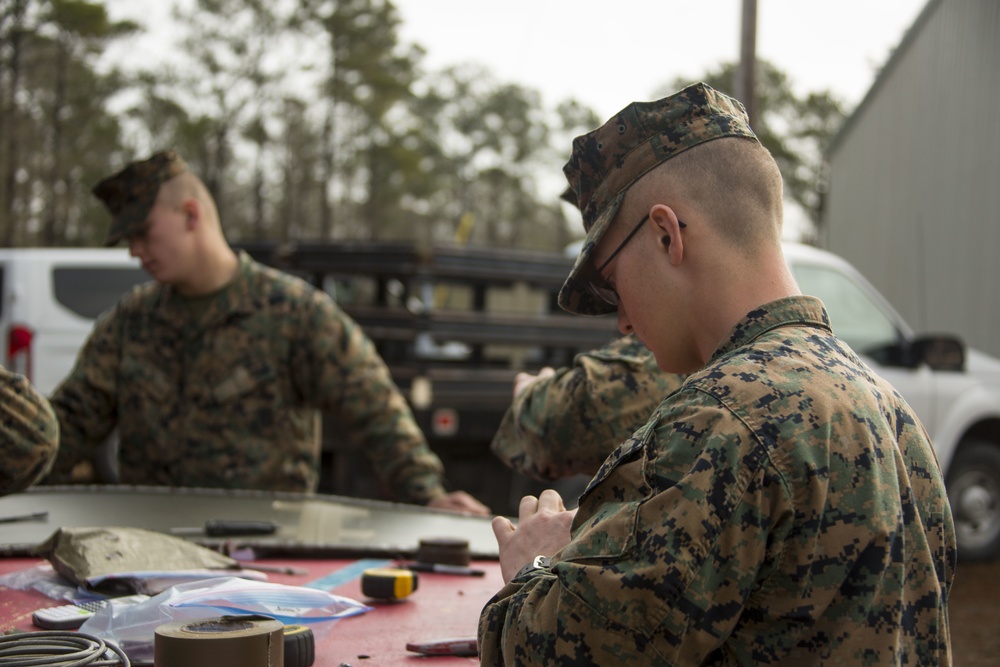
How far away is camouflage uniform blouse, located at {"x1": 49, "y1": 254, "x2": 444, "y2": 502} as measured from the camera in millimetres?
3734

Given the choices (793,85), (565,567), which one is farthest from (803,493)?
(793,85)

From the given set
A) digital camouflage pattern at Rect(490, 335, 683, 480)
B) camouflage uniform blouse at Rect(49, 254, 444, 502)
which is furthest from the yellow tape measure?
camouflage uniform blouse at Rect(49, 254, 444, 502)

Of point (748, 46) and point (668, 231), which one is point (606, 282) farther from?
point (748, 46)

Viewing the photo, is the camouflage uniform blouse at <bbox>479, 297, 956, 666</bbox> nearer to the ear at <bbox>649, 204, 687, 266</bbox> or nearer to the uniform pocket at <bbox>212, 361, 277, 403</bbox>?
the ear at <bbox>649, 204, 687, 266</bbox>

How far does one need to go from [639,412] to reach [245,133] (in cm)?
2626

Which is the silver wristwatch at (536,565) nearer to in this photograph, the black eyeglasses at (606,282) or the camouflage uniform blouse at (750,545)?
the camouflage uniform blouse at (750,545)

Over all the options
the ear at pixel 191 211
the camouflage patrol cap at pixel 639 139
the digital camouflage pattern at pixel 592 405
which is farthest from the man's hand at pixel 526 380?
the ear at pixel 191 211

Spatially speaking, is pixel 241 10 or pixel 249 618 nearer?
pixel 249 618

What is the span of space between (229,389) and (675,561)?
2.76m

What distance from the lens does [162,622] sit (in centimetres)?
180

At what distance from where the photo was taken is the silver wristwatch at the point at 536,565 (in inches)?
56.1

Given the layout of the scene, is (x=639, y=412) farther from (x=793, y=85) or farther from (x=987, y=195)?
(x=793, y=85)

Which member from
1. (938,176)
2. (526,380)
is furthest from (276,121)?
(526,380)

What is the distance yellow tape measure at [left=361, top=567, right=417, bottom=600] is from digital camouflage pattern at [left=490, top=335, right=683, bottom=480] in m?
0.51
